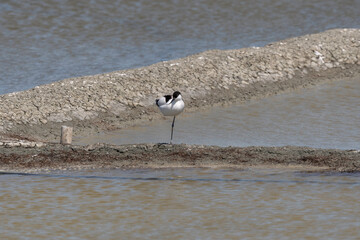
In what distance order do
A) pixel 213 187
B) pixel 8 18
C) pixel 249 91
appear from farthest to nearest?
pixel 8 18 < pixel 249 91 < pixel 213 187

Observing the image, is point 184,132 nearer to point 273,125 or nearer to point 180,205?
point 273,125

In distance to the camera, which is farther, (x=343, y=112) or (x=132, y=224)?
(x=343, y=112)

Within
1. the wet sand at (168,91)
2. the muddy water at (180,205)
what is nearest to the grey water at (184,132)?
the muddy water at (180,205)

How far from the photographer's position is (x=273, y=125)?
55.3 ft

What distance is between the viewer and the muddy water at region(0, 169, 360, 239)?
918 cm

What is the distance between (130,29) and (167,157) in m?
16.1

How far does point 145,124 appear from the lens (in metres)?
17.2

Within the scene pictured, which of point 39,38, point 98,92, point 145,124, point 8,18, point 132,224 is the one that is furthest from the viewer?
point 8,18

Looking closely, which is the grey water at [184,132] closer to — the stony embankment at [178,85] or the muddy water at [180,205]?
the muddy water at [180,205]

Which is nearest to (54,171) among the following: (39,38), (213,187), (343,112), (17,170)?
(17,170)

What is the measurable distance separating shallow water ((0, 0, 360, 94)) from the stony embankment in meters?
2.72

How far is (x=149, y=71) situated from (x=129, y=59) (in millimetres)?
4239

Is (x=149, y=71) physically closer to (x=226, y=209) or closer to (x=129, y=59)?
(x=129, y=59)

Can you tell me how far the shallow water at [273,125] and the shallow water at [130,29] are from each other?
5265 millimetres
